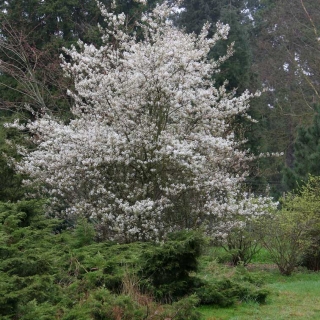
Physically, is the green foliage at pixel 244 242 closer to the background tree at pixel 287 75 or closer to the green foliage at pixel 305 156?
the green foliage at pixel 305 156

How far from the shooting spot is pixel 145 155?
9938 mm

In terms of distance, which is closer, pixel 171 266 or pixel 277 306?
pixel 171 266

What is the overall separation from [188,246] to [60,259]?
1.60 metres

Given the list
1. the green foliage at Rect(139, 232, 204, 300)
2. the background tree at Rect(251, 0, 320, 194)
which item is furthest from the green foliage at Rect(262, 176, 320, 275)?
the background tree at Rect(251, 0, 320, 194)

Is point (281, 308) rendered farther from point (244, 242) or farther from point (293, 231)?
point (244, 242)

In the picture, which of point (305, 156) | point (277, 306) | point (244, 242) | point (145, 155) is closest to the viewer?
point (277, 306)

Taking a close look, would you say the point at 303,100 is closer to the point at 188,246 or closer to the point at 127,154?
the point at 127,154

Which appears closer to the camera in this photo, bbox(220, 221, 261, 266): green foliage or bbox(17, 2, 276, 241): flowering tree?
bbox(17, 2, 276, 241): flowering tree

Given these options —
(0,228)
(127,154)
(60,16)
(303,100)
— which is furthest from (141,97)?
(303,100)

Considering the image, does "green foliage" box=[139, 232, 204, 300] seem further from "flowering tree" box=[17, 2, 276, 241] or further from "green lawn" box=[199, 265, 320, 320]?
"flowering tree" box=[17, 2, 276, 241]

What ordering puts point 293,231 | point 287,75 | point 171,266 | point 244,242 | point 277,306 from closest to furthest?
point 171,266, point 277,306, point 293,231, point 244,242, point 287,75

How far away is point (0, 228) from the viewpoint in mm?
6488

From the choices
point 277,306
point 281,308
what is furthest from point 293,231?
point 281,308

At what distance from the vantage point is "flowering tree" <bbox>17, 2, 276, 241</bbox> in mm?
9680
